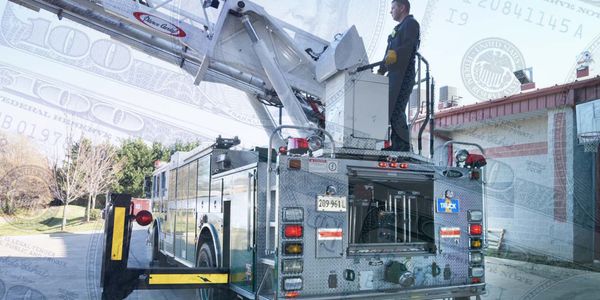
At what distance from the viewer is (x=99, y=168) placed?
90.6 ft

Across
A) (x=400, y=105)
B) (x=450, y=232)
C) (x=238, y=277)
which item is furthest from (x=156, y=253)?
(x=450, y=232)

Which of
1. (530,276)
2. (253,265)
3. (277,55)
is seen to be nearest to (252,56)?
(277,55)

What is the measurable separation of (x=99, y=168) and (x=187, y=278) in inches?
961

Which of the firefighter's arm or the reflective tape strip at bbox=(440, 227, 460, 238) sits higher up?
the firefighter's arm

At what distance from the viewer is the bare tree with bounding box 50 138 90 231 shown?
2591cm

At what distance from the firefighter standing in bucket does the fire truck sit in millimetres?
201

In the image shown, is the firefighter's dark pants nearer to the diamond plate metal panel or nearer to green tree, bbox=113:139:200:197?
the diamond plate metal panel

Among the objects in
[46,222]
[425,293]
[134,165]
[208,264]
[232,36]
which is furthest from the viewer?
[134,165]

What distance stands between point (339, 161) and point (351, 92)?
887mm

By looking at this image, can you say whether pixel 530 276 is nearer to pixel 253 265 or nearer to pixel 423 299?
pixel 423 299

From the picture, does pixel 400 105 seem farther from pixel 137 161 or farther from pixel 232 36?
pixel 137 161

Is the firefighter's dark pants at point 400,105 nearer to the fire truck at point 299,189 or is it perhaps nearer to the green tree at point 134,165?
the fire truck at point 299,189

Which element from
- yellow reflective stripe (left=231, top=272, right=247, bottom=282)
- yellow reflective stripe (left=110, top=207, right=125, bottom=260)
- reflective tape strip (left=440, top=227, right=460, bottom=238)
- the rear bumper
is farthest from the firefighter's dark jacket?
yellow reflective stripe (left=110, top=207, right=125, bottom=260)

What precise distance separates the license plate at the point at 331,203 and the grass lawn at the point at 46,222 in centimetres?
2339
